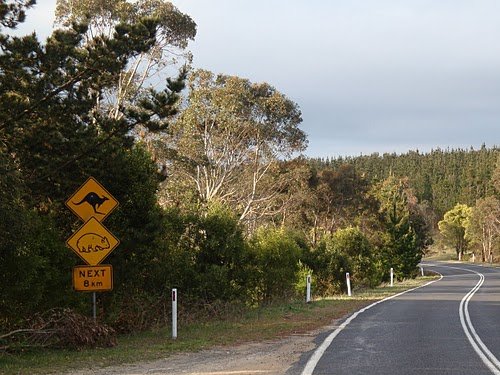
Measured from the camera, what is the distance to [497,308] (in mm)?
21906

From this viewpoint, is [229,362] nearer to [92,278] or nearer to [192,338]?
[192,338]

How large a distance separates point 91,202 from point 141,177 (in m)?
2.60

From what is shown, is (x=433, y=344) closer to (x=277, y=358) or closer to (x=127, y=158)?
(x=277, y=358)

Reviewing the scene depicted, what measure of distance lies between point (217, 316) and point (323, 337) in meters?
5.09

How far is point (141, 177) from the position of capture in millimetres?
→ 15227

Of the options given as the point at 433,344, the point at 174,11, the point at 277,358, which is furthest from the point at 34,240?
the point at 174,11

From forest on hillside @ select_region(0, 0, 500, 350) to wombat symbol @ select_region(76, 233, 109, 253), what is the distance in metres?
0.76

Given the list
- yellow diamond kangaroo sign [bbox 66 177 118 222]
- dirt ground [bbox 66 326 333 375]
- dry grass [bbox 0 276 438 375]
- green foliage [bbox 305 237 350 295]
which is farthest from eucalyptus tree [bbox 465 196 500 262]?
yellow diamond kangaroo sign [bbox 66 177 118 222]

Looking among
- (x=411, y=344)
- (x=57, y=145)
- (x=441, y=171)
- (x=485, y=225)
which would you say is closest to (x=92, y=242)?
(x=57, y=145)

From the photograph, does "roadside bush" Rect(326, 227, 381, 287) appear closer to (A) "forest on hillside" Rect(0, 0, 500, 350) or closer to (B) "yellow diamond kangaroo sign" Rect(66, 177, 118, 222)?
(A) "forest on hillside" Rect(0, 0, 500, 350)

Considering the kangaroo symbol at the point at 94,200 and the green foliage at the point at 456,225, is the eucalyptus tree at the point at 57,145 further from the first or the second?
the green foliage at the point at 456,225

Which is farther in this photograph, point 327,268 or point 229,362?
point 327,268

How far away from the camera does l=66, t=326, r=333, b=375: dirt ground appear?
374 inches

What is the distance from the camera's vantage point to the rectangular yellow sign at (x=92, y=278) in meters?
12.3
